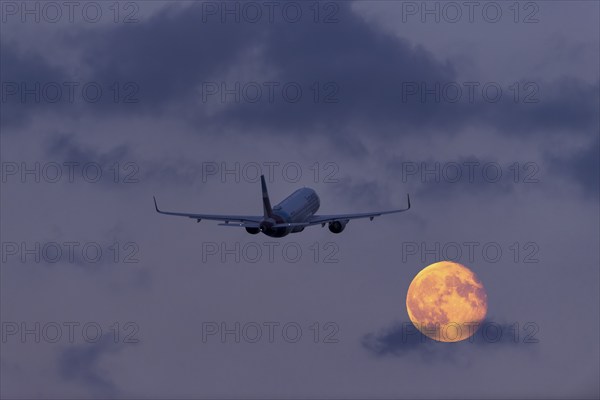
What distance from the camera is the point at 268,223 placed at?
191 m

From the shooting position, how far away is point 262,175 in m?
188

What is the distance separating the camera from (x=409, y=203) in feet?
655

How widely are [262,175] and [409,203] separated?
79.3ft

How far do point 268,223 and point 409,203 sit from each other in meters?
21.9

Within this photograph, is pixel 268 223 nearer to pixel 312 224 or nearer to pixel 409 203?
pixel 312 224

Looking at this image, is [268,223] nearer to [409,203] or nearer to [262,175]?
[262,175]

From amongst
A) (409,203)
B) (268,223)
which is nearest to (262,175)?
(268,223)

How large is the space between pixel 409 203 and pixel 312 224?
1429 centimetres

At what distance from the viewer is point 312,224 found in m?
198

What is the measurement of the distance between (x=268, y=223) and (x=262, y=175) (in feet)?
24.2
